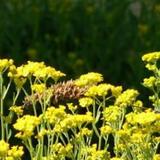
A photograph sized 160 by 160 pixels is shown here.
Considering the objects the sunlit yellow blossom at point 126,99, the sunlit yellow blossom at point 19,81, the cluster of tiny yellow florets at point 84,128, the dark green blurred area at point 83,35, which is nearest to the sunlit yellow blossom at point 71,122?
the cluster of tiny yellow florets at point 84,128

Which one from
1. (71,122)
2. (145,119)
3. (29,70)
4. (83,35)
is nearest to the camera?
(145,119)

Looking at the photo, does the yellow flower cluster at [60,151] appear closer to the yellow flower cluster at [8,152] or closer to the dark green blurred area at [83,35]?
the yellow flower cluster at [8,152]

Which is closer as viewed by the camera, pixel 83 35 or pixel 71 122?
pixel 71 122

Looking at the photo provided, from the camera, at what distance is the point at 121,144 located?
227 centimetres

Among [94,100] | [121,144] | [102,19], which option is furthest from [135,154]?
[102,19]

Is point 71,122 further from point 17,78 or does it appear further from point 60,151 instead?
point 17,78

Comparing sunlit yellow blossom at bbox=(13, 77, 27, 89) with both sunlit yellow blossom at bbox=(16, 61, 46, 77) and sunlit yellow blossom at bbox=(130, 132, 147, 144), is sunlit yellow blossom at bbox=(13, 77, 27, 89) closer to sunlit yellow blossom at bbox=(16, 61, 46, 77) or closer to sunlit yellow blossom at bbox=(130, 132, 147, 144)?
sunlit yellow blossom at bbox=(16, 61, 46, 77)

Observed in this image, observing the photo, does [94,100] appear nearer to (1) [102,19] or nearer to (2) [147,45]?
(2) [147,45]

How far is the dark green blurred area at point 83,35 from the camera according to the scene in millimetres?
4305

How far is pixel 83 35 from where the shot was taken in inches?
184

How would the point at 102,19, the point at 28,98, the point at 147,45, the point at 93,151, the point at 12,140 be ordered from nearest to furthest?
the point at 93,151 < the point at 28,98 < the point at 12,140 < the point at 147,45 < the point at 102,19

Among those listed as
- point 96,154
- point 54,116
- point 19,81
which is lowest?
point 96,154

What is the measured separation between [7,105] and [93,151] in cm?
173

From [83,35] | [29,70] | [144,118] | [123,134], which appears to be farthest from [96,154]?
[83,35]
